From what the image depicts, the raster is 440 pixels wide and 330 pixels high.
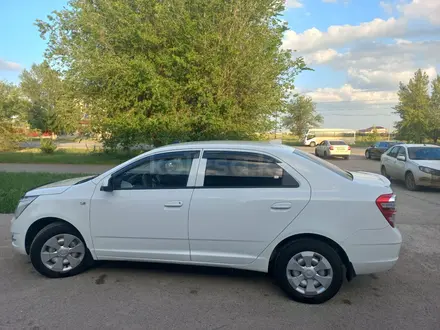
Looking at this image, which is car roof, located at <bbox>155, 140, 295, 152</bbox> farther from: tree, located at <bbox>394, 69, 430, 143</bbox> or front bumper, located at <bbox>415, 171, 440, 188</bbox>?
tree, located at <bbox>394, 69, 430, 143</bbox>

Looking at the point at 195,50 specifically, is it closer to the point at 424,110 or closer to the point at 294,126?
the point at 424,110

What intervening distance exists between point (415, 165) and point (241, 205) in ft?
28.5

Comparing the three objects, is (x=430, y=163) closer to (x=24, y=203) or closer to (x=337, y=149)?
(x=24, y=203)

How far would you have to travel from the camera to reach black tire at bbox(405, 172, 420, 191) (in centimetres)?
991

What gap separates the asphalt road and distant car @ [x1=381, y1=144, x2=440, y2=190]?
6099 millimetres

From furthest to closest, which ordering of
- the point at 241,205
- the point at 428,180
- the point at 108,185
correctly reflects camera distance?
the point at 428,180, the point at 108,185, the point at 241,205

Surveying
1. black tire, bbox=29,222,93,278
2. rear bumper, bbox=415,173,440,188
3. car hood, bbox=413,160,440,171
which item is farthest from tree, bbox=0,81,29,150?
rear bumper, bbox=415,173,440,188

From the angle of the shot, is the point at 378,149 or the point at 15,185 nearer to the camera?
the point at 15,185

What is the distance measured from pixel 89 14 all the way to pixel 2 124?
569 inches

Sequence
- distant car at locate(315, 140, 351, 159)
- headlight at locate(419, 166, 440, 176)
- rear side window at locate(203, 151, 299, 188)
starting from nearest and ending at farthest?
1. rear side window at locate(203, 151, 299, 188)
2. headlight at locate(419, 166, 440, 176)
3. distant car at locate(315, 140, 351, 159)

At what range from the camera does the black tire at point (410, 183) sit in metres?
9.91

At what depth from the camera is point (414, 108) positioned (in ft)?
118

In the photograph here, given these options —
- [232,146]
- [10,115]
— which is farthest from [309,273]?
[10,115]

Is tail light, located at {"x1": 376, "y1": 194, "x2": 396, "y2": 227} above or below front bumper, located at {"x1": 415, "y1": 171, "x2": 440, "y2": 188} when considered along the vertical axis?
above
